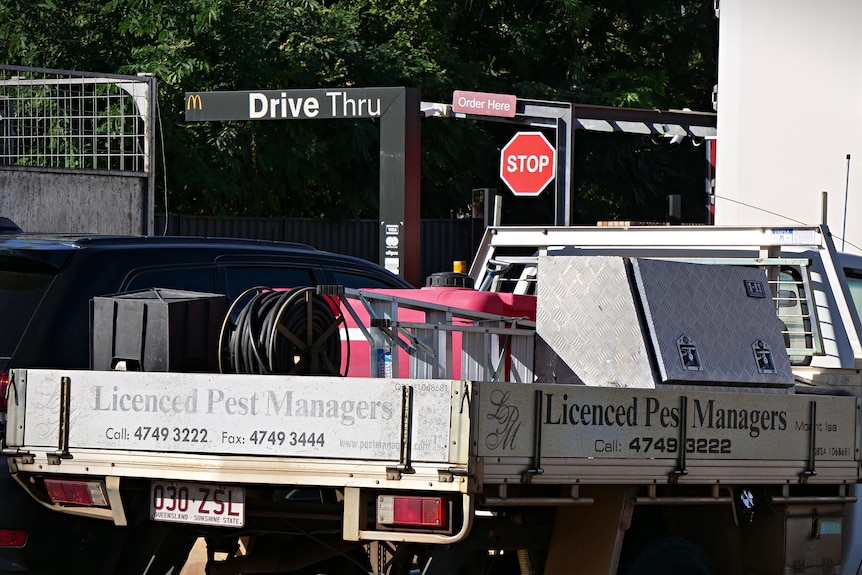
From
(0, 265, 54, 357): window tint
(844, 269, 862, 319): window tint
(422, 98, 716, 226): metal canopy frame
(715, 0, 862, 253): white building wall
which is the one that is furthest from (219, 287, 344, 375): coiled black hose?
(422, 98, 716, 226): metal canopy frame

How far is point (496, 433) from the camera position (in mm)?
4184

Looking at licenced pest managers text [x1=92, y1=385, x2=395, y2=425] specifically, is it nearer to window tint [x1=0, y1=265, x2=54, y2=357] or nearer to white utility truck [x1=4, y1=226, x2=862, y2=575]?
white utility truck [x1=4, y1=226, x2=862, y2=575]

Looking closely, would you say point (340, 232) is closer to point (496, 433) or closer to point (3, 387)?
point (3, 387)

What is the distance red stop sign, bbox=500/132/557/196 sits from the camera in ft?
54.7

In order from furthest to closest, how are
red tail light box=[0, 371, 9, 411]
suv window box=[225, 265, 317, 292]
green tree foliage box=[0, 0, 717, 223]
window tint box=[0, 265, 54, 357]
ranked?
green tree foliage box=[0, 0, 717, 223], suv window box=[225, 265, 317, 292], window tint box=[0, 265, 54, 357], red tail light box=[0, 371, 9, 411]

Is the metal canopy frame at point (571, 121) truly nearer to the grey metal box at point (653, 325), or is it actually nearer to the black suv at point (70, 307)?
the black suv at point (70, 307)

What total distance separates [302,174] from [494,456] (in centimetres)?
1679

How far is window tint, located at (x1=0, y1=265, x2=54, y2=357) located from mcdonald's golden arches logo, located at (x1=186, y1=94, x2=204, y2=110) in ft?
24.9

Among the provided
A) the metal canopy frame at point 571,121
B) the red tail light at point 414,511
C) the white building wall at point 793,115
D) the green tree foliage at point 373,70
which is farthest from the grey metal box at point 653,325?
the green tree foliage at point 373,70

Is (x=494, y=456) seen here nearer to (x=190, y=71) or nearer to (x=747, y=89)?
(x=747, y=89)

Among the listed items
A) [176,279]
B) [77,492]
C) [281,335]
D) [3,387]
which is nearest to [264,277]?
[176,279]

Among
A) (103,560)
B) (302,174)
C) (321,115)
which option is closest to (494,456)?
(103,560)

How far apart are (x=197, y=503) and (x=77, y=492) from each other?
0.52 m

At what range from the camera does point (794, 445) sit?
17.4 feet
